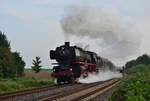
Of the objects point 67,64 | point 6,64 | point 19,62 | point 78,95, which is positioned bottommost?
point 78,95

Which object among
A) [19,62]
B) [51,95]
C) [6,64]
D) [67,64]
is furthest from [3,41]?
[51,95]

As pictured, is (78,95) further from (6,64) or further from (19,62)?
(19,62)

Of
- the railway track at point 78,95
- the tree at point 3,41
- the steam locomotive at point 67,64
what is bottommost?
the railway track at point 78,95

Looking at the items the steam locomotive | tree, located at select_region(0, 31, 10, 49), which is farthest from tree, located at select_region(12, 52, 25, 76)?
the steam locomotive

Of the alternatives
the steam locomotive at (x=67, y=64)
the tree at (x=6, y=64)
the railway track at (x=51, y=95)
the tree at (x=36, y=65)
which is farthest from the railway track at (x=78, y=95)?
the tree at (x=36, y=65)

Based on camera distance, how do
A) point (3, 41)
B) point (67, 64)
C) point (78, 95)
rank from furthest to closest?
point (3, 41), point (67, 64), point (78, 95)

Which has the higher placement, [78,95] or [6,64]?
[6,64]

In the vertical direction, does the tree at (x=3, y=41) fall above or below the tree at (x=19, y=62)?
above

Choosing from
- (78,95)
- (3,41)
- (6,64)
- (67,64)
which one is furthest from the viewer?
(3,41)

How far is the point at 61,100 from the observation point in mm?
21047

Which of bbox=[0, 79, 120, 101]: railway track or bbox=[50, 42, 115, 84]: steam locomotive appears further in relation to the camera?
bbox=[50, 42, 115, 84]: steam locomotive

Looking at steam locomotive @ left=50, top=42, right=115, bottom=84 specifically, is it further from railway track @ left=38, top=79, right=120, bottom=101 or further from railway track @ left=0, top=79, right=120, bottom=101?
railway track @ left=0, top=79, right=120, bottom=101

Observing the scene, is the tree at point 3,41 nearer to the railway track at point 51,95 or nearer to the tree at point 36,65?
the tree at point 36,65

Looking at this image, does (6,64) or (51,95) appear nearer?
(51,95)
